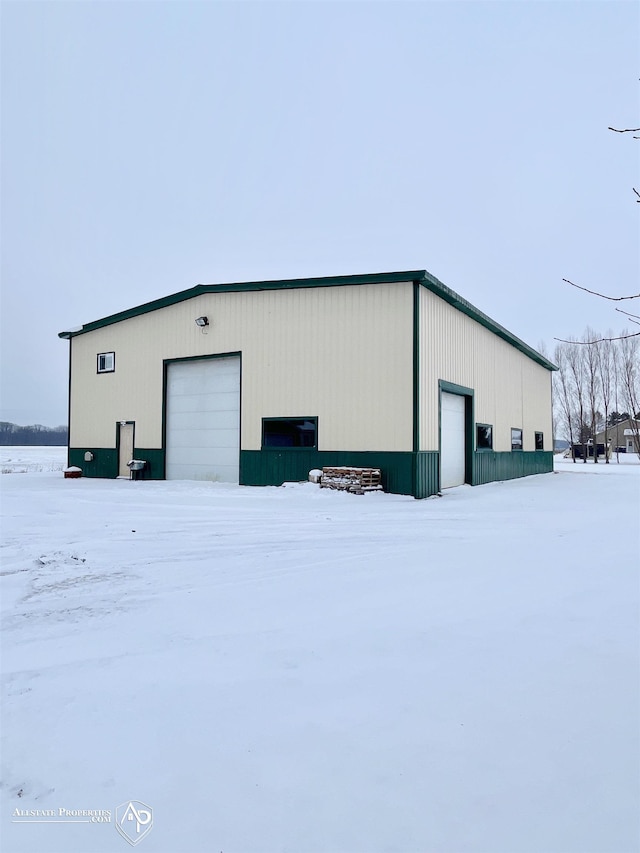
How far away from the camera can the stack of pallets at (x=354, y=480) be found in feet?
41.9

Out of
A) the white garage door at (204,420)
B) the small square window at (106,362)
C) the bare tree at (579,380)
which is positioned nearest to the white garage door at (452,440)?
the white garage door at (204,420)

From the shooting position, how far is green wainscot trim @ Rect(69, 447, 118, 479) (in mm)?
19172

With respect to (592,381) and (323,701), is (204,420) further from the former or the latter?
(592,381)

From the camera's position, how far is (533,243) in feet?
16.3

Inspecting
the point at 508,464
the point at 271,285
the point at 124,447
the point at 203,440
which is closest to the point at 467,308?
the point at 271,285

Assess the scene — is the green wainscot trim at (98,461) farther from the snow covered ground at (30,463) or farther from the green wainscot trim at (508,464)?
the green wainscot trim at (508,464)

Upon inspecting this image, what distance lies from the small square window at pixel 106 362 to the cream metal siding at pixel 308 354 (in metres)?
1.66

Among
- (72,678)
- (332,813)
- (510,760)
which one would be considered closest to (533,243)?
(510,760)

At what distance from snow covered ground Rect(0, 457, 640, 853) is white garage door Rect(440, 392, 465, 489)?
8.90m

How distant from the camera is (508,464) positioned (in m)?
20.9

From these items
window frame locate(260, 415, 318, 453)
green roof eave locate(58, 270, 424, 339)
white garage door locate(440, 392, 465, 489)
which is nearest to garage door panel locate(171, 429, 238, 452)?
window frame locate(260, 415, 318, 453)

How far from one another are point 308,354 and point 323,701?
12.0m

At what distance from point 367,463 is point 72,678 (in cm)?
1064

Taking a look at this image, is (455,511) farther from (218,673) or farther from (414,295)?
(218,673)
